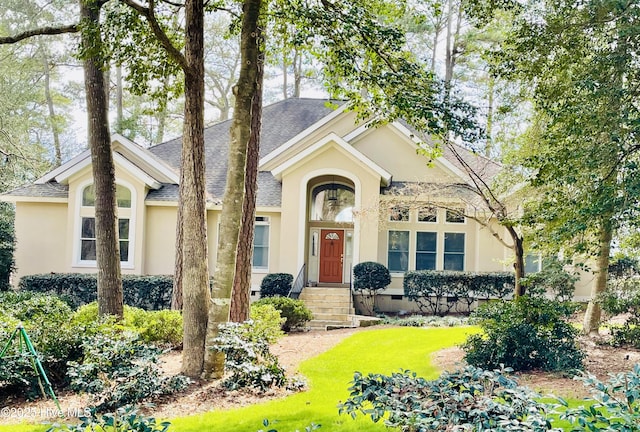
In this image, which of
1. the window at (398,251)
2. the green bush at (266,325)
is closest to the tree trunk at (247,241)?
the green bush at (266,325)

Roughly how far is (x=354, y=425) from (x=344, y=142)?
12.9 m

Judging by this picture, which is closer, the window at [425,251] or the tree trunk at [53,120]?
the window at [425,251]

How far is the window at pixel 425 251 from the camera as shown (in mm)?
18469

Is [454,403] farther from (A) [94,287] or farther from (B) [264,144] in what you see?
(B) [264,144]

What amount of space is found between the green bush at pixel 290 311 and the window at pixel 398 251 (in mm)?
5253

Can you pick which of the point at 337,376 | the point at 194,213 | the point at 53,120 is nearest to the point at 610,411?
the point at 194,213

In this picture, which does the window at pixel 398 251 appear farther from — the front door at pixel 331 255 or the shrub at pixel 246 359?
the shrub at pixel 246 359

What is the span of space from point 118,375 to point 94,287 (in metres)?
10.7

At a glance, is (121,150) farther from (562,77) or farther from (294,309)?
(562,77)

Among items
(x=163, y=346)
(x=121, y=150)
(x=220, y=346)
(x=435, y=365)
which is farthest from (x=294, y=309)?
(x=121, y=150)

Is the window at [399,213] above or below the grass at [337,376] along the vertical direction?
above

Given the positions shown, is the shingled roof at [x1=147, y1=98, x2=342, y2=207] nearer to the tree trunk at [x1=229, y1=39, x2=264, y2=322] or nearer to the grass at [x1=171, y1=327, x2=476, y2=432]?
the tree trunk at [x1=229, y1=39, x2=264, y2=322]

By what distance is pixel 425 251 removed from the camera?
60.8 ft

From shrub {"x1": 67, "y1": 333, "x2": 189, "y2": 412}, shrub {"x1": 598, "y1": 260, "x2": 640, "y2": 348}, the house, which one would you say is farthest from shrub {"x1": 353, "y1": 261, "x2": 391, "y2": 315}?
shrub {"x1": 67, "y1": 333, "x2": 189, "y2": 412}
